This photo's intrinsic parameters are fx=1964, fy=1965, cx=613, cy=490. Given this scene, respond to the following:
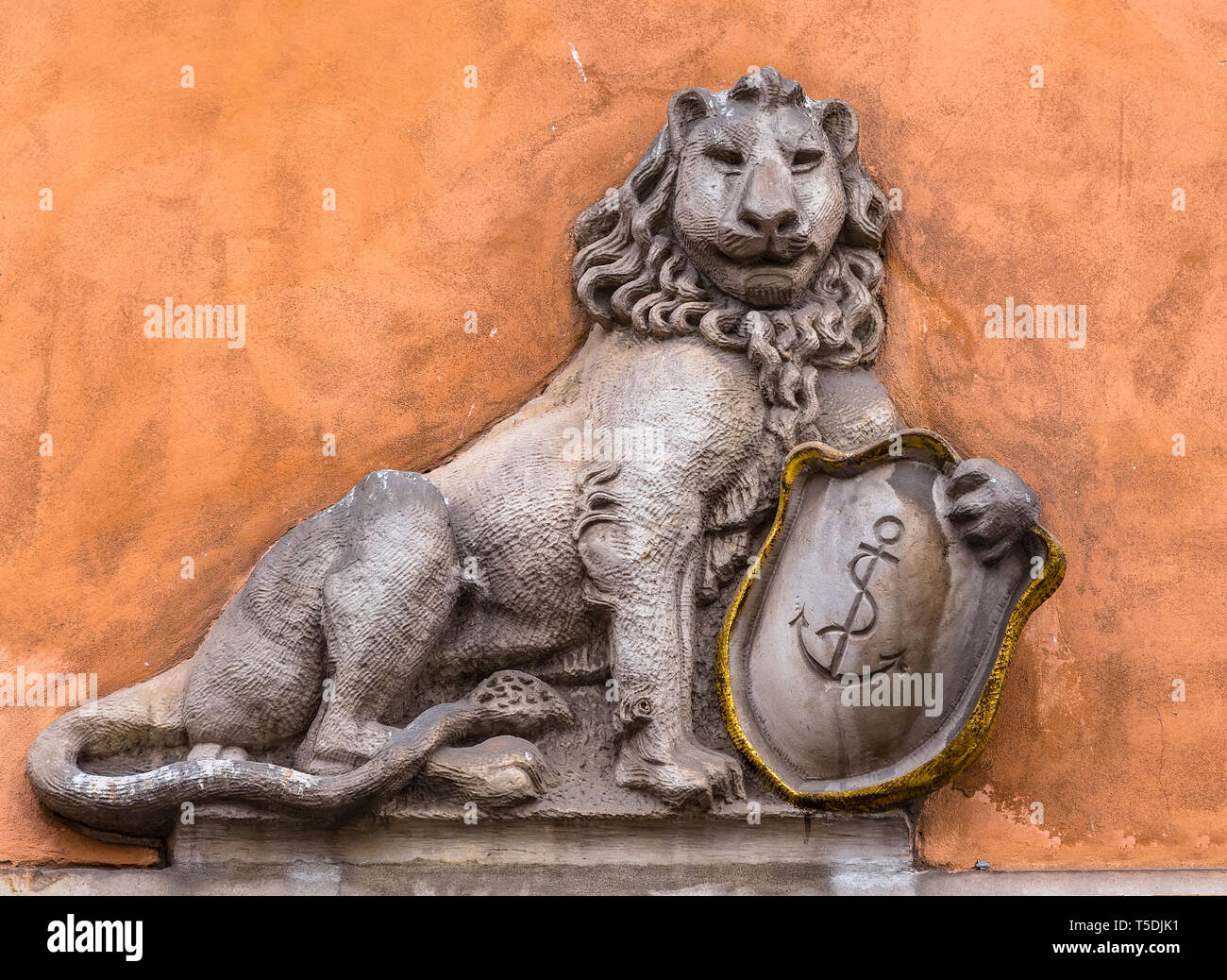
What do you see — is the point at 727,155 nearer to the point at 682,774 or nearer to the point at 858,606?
the point at 858,606

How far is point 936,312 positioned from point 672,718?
120 cm

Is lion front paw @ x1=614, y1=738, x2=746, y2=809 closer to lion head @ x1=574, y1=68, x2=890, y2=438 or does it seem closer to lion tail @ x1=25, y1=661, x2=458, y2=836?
lion tail @ x1=25, y1=661, x2=458, y2=836

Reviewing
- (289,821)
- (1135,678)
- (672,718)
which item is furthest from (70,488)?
(1135,678)

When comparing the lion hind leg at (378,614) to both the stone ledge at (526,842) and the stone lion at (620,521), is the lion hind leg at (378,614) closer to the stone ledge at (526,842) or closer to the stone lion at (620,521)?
the stone lion at (620,521)

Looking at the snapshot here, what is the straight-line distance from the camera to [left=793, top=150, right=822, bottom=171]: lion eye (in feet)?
14.4

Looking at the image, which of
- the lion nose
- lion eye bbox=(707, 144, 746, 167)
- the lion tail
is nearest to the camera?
the lion tail

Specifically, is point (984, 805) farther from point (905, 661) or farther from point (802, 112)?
point (802, 112)

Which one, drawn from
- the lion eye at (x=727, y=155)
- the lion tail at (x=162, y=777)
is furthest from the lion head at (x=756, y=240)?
the lion tail at (x=162, y=777)

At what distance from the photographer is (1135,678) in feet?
14.6

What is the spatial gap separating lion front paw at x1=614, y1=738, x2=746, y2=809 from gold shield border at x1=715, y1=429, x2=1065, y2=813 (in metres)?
0.06

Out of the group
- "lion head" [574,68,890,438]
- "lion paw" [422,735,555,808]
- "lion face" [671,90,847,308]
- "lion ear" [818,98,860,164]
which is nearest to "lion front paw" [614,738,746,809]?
"lion paw" [422,735,555,808]

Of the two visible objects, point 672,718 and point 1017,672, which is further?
point 1017,672

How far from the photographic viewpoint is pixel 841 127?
4523 mm

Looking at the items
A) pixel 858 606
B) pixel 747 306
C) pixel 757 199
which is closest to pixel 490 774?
pixel 858 606
